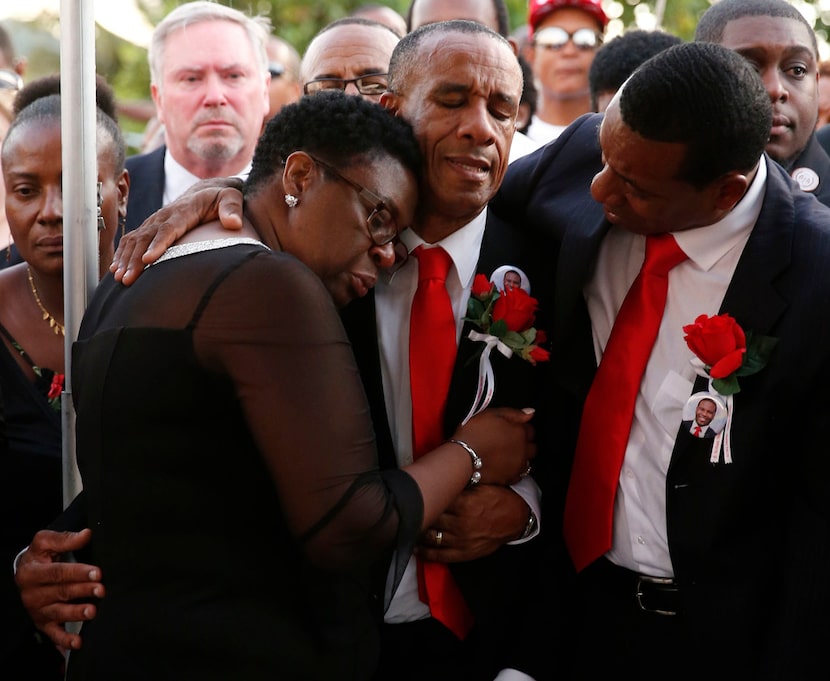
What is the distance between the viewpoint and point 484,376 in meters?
3.01

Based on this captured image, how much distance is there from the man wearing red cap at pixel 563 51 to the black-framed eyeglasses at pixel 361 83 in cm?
137

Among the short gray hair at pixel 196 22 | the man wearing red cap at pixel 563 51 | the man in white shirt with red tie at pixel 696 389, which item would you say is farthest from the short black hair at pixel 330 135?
the man wearing red cap at pixel 563 51

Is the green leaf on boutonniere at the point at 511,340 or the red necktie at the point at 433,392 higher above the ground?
the green leaf on boutonniere at the point at 511,340

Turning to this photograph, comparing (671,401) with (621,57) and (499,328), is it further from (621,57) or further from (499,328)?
(621,57)

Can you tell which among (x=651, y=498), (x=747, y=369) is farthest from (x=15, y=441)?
(x=747, y=369)

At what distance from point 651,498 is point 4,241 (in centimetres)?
359

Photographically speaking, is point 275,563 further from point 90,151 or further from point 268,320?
point 90,151

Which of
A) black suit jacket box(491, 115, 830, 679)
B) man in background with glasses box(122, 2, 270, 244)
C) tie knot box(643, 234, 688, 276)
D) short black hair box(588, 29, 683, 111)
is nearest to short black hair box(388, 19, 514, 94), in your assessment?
tie knot box(643, 234, 688, 276)

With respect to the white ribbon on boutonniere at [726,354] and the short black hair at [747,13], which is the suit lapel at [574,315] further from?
the short black hair at [747,13]

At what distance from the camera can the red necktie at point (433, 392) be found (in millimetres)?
2986

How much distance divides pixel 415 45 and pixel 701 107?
0.90 metres

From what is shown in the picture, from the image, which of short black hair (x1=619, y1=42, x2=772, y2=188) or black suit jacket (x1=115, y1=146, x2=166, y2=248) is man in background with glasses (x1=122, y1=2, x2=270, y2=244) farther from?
short black hair (x1=619, y1=42, x2=772, y2=188)

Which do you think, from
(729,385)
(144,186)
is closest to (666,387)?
(729,385)

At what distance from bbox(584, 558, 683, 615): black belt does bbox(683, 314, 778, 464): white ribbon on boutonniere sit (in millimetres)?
435
